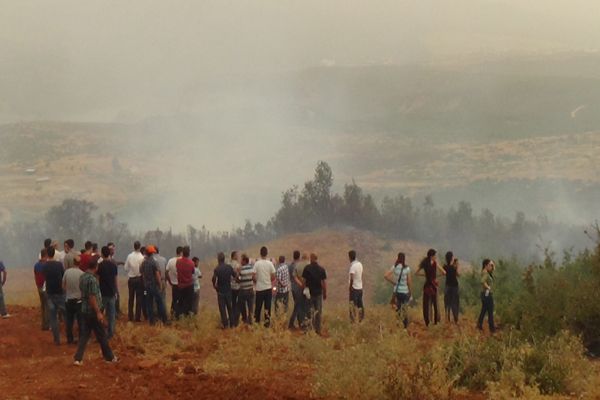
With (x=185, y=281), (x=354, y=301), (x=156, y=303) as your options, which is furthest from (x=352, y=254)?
(x=156, y=303)

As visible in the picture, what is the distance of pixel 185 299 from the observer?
826 inches

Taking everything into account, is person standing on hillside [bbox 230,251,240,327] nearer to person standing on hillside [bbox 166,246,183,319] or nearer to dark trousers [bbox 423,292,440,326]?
person standing on hillside [bbox 166,246,183,319]

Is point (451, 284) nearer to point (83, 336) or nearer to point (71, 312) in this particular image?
point (71, 312)

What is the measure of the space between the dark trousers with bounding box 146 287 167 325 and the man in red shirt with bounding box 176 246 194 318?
38cm

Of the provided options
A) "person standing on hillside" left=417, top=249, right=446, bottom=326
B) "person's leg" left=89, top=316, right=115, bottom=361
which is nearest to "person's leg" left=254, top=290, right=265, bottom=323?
"person standing on hillside" left=417, top=249, right=446, bottom=326

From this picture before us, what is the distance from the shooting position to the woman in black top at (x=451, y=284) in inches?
839

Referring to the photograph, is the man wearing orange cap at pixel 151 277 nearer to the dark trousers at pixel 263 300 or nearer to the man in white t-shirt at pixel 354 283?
the dark trousers at pixel 263 300

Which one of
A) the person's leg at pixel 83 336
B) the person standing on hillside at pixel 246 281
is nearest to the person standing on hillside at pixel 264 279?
the person standing on hillside at pixel 246 281

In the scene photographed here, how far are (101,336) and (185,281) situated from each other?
16.9 ft

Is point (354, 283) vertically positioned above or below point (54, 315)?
above

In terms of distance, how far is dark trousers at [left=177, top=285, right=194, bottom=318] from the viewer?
20.7 meters

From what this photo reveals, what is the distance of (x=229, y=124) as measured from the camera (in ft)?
423

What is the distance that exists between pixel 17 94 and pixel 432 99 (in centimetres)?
7604

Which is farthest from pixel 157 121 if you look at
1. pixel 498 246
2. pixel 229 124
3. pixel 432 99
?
pixel 498 246
